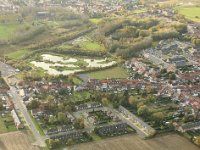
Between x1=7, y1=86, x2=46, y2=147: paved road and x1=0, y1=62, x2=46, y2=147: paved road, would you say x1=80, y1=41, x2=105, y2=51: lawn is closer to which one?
x1=0, y1=62, x2=46, y2=147: paved road

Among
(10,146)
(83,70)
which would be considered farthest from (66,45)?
(10,146)

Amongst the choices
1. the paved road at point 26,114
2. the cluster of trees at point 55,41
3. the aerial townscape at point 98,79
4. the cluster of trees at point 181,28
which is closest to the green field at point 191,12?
the aerial townscape at point 98,79

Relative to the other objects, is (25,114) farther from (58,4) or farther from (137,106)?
(58,4)

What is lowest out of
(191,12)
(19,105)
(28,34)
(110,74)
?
(19,105)

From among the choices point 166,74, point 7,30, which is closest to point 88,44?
point 7,30

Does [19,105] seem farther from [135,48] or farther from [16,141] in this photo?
[135,48]

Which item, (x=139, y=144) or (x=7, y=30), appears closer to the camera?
(x=139, y=144)

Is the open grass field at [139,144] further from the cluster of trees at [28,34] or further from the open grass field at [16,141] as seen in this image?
the cluster of trees at [28,34]
